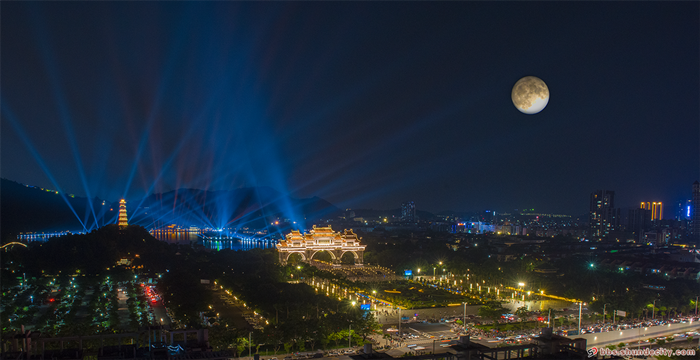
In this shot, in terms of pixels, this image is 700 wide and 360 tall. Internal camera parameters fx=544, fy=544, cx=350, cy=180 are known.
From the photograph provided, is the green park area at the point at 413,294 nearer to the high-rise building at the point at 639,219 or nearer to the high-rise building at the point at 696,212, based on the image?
the high-rise building at the point at 696,212

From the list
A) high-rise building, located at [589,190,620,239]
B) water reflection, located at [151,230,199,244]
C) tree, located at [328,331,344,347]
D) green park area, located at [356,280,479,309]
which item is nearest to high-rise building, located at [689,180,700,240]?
high-rise building, located at [589,190,620,239]

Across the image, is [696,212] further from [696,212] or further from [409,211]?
[409,211]

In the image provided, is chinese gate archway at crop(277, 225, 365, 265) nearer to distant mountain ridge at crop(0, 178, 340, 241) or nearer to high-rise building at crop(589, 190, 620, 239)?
distant mountain ridge at crop(0, 178, 340, 241)

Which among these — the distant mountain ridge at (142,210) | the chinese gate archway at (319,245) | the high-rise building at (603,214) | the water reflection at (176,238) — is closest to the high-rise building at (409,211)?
the distant mountain ridge at (142,210)

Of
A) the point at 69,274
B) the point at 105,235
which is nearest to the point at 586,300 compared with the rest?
the point at 69,274

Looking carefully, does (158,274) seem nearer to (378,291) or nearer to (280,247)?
(280,247)

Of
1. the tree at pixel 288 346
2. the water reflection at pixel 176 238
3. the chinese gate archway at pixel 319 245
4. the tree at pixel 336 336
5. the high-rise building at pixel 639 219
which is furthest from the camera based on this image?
the high-rise building at pixel 639 219
